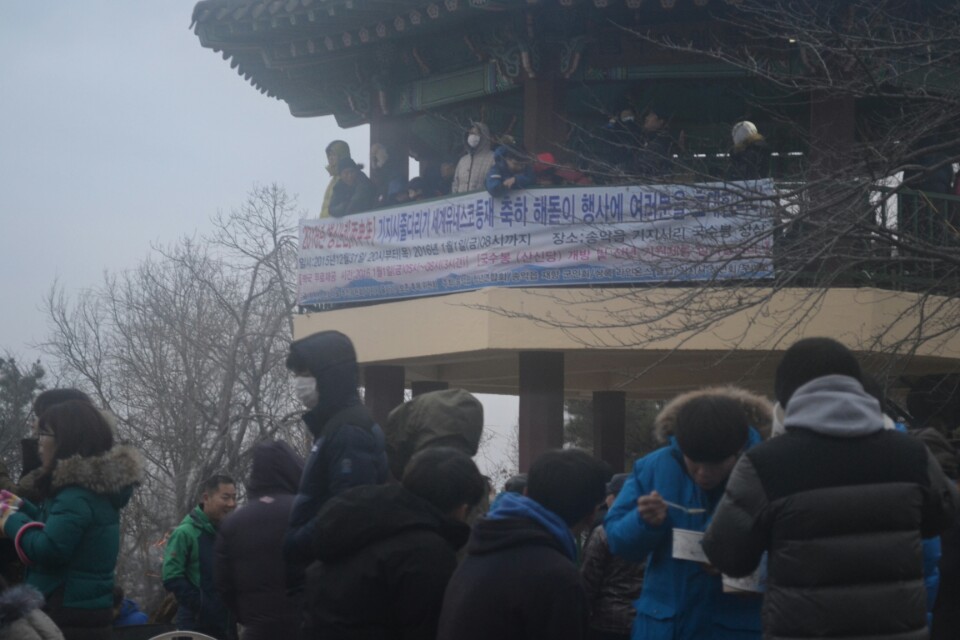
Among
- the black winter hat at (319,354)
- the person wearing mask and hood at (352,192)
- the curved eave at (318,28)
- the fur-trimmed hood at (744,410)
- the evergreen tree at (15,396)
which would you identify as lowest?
the evergreen tree at (15,396)

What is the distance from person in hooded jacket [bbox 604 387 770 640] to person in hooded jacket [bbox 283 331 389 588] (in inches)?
42.4

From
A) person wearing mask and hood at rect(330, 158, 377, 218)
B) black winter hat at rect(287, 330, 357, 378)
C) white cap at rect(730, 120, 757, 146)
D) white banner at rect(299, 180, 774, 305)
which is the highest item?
white cap at rect(730, 120, 757, 146)

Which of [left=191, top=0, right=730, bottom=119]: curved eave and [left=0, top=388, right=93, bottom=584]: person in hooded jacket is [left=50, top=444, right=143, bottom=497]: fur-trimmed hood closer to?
[left=0, top=388, right=93, bottom=584]: person in hooded jacket

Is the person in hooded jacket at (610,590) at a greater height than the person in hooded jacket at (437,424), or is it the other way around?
the person in hooded jacket at (437,424)

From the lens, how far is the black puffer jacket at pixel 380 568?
171 inches

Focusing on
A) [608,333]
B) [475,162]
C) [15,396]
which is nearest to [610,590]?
[608,333]

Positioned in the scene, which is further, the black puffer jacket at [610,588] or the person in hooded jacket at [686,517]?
the black puffer jacket at [610,588]

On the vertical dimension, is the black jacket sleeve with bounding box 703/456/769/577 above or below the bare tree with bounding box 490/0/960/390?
below

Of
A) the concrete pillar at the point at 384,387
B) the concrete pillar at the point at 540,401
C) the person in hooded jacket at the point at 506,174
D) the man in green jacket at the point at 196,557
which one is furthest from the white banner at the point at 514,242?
the man in green jacket at the point at 196,557

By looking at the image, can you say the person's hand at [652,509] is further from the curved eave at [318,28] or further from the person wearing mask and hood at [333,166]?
the person wearing mask and hood at [333,166]

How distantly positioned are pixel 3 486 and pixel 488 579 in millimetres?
3462

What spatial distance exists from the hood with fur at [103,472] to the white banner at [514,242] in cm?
645

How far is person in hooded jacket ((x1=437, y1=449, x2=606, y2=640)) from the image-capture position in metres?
3.92

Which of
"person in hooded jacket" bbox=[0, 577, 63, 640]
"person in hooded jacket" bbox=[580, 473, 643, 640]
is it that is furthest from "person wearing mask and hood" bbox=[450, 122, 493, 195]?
"person in hooded jacket" bbox=[0, 577, 63, 640]
